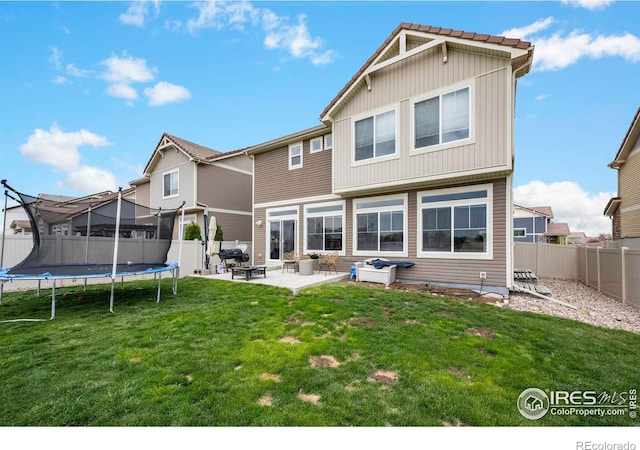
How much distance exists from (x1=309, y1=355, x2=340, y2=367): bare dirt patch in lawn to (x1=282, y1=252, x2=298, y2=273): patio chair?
23.4 feet

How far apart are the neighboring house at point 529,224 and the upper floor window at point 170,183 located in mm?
29983

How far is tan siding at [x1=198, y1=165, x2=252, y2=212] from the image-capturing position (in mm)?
15516

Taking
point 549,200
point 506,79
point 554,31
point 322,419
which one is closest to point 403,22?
point 506,79

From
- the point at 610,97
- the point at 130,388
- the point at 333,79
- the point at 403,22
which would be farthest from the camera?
the point at 333,79

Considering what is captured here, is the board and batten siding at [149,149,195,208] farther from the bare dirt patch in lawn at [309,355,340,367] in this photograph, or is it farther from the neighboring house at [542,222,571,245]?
the neighboring house at [542,222,571,245]

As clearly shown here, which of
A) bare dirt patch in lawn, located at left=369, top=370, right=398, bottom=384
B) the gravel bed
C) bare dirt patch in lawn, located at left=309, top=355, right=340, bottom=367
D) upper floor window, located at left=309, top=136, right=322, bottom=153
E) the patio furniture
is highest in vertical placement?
upper floor window, located at left=309, top=136, right=322, bottom=153

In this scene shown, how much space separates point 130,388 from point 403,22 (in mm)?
10412

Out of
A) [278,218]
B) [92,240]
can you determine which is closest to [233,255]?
[278,218]

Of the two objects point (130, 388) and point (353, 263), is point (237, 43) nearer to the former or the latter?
point (353, 263)

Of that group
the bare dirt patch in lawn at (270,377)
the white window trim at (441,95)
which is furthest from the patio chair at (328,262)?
the bare dirt patch in lawn at (270,377)

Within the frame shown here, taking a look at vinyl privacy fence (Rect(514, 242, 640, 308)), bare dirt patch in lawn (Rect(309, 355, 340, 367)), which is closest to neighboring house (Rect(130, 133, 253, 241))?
bare dirt patch in lawn (Rect(309, 355, 340, 367))

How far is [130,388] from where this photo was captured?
2801 mm

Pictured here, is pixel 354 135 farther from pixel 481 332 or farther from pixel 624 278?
pixel 624 278

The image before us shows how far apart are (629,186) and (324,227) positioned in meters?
15.0
